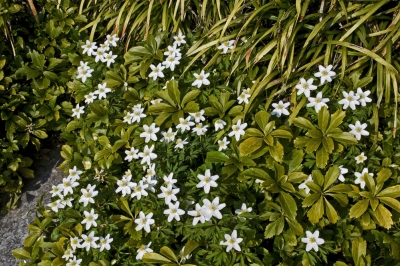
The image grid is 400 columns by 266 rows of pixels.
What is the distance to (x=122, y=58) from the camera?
3086mm

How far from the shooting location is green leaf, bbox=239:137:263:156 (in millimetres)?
2318

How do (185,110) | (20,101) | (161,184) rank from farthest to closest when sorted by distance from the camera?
(20,101)
(185,110)
(161,184)

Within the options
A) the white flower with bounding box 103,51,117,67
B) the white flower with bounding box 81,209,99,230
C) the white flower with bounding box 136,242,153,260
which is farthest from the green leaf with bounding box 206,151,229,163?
the white flower with bounding box 103,51,117,67

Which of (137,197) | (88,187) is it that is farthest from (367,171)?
(88,187)

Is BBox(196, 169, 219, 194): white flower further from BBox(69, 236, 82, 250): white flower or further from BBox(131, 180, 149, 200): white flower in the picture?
BBox(69, 236, 82, 250): white flower

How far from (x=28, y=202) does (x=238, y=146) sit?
4.52 ft

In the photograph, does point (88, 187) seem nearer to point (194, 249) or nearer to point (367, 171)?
point (194, 249)

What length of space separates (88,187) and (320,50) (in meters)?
1.39

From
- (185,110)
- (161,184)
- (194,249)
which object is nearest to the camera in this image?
(194,249)

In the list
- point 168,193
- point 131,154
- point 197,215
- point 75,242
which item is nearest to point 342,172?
point 197,215

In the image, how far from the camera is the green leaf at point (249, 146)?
7.61 feet

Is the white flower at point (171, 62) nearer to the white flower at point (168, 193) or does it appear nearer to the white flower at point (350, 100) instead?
the white flower at point (168, 193)

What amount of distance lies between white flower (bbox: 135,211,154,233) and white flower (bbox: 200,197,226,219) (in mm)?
248

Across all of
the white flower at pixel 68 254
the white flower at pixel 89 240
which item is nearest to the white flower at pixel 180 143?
the white flower at pixel 89 240
